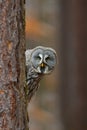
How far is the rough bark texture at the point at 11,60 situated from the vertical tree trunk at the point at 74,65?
11.2ft

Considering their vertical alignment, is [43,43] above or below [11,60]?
above

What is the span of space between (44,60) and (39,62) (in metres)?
0.03

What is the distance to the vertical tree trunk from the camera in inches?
247

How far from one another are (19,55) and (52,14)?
22.9ft

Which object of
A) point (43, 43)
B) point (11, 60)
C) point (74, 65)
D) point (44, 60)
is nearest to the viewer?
point (11, 60)

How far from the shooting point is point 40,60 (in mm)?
3719

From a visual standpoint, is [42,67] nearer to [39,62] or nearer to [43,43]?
[39,62]

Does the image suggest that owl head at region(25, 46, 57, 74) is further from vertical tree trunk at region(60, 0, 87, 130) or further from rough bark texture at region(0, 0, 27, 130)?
vertical tree trunk at region(60, 0, 87, 130)

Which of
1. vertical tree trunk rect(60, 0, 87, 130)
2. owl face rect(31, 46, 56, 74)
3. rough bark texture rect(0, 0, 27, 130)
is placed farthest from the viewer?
vertical tree trunk rect(60, 0, 87, 130)

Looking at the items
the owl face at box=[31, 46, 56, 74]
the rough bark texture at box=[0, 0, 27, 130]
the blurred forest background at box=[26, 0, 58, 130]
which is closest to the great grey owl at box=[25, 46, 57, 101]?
the owl face at box=[31, 46, 56, 74]

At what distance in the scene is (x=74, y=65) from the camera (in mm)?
6406

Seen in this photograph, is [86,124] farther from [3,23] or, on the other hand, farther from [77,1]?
[3,23]

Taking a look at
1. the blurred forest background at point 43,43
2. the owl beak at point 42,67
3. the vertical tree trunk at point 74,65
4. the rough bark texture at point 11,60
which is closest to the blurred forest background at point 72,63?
the vertical tree trunk at point 74,65

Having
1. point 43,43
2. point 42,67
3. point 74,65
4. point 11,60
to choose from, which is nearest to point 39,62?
point 42,67
